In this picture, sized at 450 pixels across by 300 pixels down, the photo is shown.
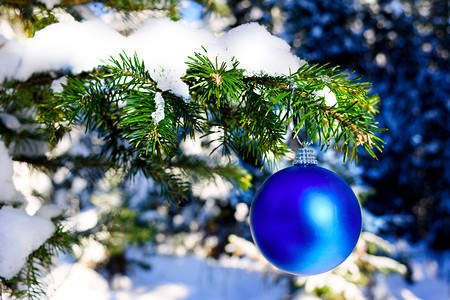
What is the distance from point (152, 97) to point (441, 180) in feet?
11.1

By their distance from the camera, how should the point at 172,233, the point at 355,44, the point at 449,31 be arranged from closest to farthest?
the point at 355,44
the point at 449,31
the point at 172,233

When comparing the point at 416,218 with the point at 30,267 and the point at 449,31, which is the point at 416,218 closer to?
the point at 449,31

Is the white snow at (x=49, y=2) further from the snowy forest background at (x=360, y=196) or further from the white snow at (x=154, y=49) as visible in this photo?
the snowy forest background at (x=360, y=196)

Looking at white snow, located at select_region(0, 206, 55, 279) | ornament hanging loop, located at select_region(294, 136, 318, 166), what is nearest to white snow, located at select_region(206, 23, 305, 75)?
ornament hanging loop, located at select_region(294, 136, 318, 166)

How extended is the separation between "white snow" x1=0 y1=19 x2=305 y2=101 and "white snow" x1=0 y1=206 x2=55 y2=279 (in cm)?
27

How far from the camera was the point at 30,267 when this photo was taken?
0.69 meters

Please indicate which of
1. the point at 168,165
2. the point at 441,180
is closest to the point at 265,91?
the point at 168,165

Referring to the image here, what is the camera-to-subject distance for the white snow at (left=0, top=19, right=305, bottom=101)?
59 centimetres

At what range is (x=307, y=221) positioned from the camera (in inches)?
23.0

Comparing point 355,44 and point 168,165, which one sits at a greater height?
point 168,165

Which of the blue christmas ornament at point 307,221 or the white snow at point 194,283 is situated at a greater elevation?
the blue christmas ornament at point 307,221

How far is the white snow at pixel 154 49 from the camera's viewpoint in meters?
0.59

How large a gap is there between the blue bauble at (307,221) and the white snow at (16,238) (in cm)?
43

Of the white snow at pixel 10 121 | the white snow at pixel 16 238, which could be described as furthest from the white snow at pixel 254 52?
the white snow at pixel 10 121
